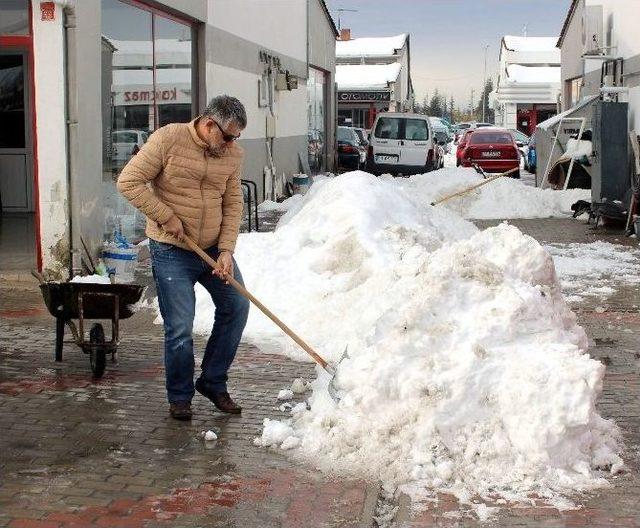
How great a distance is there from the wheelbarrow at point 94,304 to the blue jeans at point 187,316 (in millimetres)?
1125

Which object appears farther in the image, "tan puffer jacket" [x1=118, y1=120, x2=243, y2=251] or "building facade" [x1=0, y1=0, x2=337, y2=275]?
"building facade" [x1=0, y1=0, x2=337, y2=275]

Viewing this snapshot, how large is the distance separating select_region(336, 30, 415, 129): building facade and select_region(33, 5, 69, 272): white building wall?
45194mm

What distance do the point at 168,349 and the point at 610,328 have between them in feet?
16.4

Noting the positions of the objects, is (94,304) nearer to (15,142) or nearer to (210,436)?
(210,436)

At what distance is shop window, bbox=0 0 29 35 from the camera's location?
37.8ft

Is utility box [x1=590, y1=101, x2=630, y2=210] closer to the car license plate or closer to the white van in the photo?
the white van

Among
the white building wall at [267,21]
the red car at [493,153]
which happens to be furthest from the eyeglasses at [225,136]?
the red car at [493,153]

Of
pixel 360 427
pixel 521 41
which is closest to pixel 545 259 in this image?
pixel 360 427

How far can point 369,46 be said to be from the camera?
68.4 metres

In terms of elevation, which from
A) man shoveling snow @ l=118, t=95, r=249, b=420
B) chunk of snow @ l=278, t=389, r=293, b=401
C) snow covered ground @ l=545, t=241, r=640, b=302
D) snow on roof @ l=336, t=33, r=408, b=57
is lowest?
chunk of snow @ l=278, t=389, r=293, b=401

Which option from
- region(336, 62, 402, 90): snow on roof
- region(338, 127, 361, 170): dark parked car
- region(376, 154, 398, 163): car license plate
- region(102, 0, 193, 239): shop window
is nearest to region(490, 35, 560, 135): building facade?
region(336, 62, 402, 90): snow on roof

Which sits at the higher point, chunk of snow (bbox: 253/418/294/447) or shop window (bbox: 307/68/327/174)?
shop window (bbox: 307/68/327/174)

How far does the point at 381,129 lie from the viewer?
3042 centimetres

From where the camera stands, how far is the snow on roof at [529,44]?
245 feet
